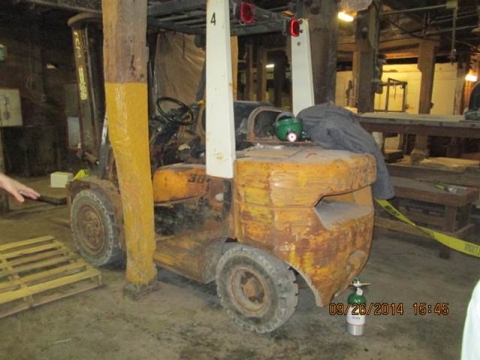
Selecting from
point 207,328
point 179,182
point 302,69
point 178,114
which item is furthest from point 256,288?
point 302,69

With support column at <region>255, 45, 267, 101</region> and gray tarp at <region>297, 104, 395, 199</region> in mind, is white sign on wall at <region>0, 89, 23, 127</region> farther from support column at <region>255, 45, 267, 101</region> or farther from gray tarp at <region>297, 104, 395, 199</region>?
gray tarp at <region>297, 104, 395, 199</region>

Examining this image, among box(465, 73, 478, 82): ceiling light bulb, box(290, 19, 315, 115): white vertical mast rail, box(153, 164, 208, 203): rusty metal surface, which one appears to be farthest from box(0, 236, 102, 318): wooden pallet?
box(465, 73, 478, 82): ceiling light bulb

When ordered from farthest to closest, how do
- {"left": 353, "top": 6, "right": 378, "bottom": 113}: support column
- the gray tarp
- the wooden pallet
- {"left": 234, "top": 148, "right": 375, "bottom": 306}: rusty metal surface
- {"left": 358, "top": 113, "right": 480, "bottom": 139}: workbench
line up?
{"left": 353, "top": 6, "right": 378, "bottom": 113}: support column → {"left": 358, "top": 113, "right": 480, "bottom": 139}: workbench → the wooden pallet → the gray tarp → {"left": 234, "top": 148, "right": 375, "bottom": 306}: rusty metal surface

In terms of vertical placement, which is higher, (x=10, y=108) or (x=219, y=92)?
(x=219, y=92)

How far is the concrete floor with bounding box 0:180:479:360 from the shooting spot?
9.18ft

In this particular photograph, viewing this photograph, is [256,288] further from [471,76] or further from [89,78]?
[471,76]

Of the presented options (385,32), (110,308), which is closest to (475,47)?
(385,32)

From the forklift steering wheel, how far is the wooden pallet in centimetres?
162

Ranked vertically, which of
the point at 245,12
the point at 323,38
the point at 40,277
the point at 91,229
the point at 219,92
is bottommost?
the point at 40,277

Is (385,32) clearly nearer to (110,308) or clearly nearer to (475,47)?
(475,47)

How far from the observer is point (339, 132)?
3102mm

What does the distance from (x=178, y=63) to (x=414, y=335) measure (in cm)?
552

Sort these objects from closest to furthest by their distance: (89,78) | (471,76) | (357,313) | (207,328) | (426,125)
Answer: (357,313), (207,328), (89,78), (426,125), (471,76)

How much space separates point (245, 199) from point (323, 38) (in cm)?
337
